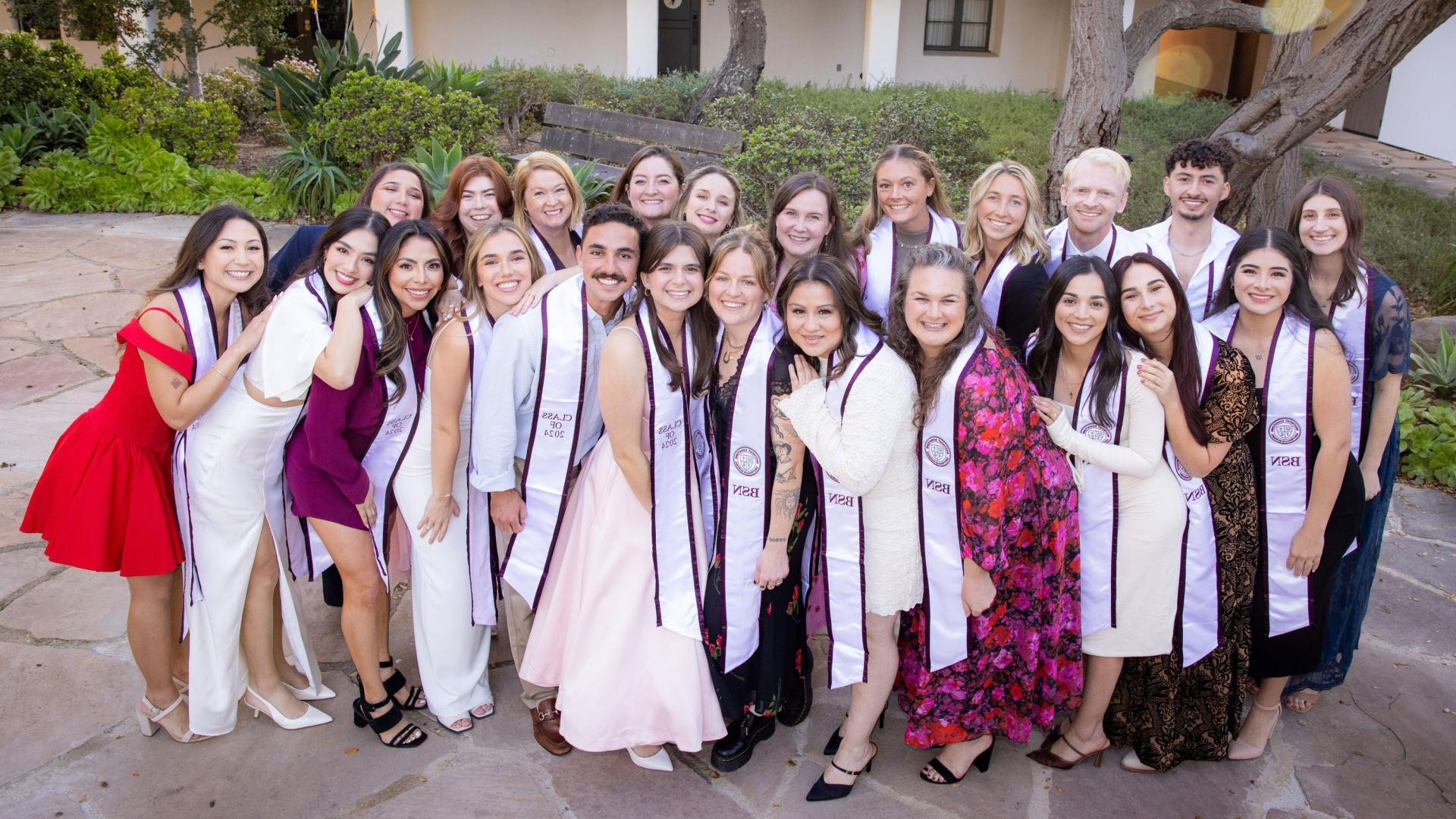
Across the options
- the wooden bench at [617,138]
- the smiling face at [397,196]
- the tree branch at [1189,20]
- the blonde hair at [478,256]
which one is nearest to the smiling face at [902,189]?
the blonde hair at [478,256]

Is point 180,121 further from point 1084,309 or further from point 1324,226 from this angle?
point 1324,226

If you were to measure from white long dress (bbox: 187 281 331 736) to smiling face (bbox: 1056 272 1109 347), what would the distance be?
206cm

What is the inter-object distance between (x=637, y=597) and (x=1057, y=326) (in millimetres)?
1434

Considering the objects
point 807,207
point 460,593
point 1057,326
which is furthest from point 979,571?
point 460,593

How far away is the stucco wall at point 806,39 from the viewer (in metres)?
14.8

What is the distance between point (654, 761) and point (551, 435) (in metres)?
1.04

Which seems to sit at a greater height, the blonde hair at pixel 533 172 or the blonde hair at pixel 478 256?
the blonde hair at pixel 533 172

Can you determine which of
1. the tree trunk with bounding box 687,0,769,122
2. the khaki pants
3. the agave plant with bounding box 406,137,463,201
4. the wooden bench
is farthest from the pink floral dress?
the tree trunk with bounding box 687,0,769,122

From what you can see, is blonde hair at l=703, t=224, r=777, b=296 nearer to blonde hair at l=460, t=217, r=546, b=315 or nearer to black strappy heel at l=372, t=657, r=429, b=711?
blonde hair at l=460, t=217, r=546, b=315

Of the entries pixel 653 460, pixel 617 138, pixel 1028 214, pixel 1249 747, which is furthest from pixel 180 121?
pixel 1249 747

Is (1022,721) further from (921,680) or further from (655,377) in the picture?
(655,377)

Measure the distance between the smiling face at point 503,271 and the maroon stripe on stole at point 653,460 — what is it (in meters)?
0.43

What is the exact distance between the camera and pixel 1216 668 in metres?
3.06

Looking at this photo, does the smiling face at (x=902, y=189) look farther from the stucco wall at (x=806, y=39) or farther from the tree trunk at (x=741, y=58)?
the stucco wall at (x=806, y=39)
